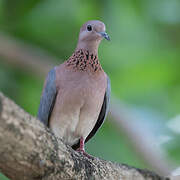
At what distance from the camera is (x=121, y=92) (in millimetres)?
6965

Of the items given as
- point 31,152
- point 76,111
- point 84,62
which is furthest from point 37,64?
point 31,152

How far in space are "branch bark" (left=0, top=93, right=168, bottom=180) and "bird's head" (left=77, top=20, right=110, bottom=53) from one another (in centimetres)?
145

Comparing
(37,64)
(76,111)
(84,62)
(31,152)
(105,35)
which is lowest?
(31,152)

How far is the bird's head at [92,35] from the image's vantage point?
441 cm

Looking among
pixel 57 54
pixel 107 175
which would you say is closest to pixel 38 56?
pixel 57 54

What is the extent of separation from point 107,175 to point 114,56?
357 cm

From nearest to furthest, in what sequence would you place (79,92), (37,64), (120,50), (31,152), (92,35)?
(31,152)
(79,92)
(92,35)
(37,64)
(120,50)

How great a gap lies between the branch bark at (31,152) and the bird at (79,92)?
3.07ft

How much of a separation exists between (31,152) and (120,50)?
4536 mm

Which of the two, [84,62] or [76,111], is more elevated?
[84,62]

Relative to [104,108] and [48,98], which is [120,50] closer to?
[104,108]

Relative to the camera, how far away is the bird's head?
441 centimetres

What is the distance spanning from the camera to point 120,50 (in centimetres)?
705

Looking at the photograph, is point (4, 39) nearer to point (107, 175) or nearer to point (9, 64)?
point (9, 64)
